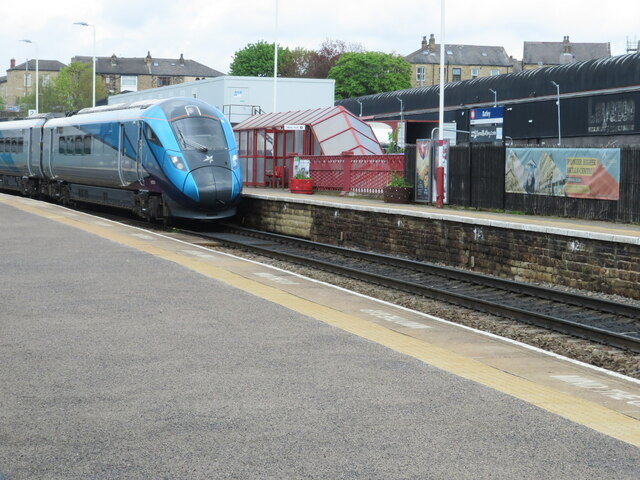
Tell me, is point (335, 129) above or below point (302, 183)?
above

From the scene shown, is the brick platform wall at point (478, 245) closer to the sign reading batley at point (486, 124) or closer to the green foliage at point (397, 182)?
the green foliage at point (397, 182)

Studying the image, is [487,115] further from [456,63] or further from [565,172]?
[456,63]

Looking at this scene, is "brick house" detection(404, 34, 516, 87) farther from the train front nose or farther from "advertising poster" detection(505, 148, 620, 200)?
the train front nose

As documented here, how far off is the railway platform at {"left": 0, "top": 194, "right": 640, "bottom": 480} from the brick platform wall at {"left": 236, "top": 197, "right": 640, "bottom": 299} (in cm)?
500

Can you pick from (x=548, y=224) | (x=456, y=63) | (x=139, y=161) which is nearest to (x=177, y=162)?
(x=139, y=161)

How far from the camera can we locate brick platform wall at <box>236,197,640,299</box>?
49.9 feet

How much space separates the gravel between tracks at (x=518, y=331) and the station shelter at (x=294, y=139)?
57.9 ft

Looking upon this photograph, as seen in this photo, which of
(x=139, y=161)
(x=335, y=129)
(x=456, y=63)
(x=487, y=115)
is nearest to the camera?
(x=139, y=161)

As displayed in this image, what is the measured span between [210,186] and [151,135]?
198cm

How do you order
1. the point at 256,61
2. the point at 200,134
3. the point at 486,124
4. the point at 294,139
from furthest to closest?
the point at 256,61 < the point at 486,124 < the point at 294,139 < the point at 200,134

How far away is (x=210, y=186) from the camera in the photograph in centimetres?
2327

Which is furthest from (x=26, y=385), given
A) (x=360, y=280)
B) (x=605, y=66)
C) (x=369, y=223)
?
(x=605, y=66)

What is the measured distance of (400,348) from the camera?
8906 millimetres

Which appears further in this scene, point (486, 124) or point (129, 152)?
point (486, 124)
